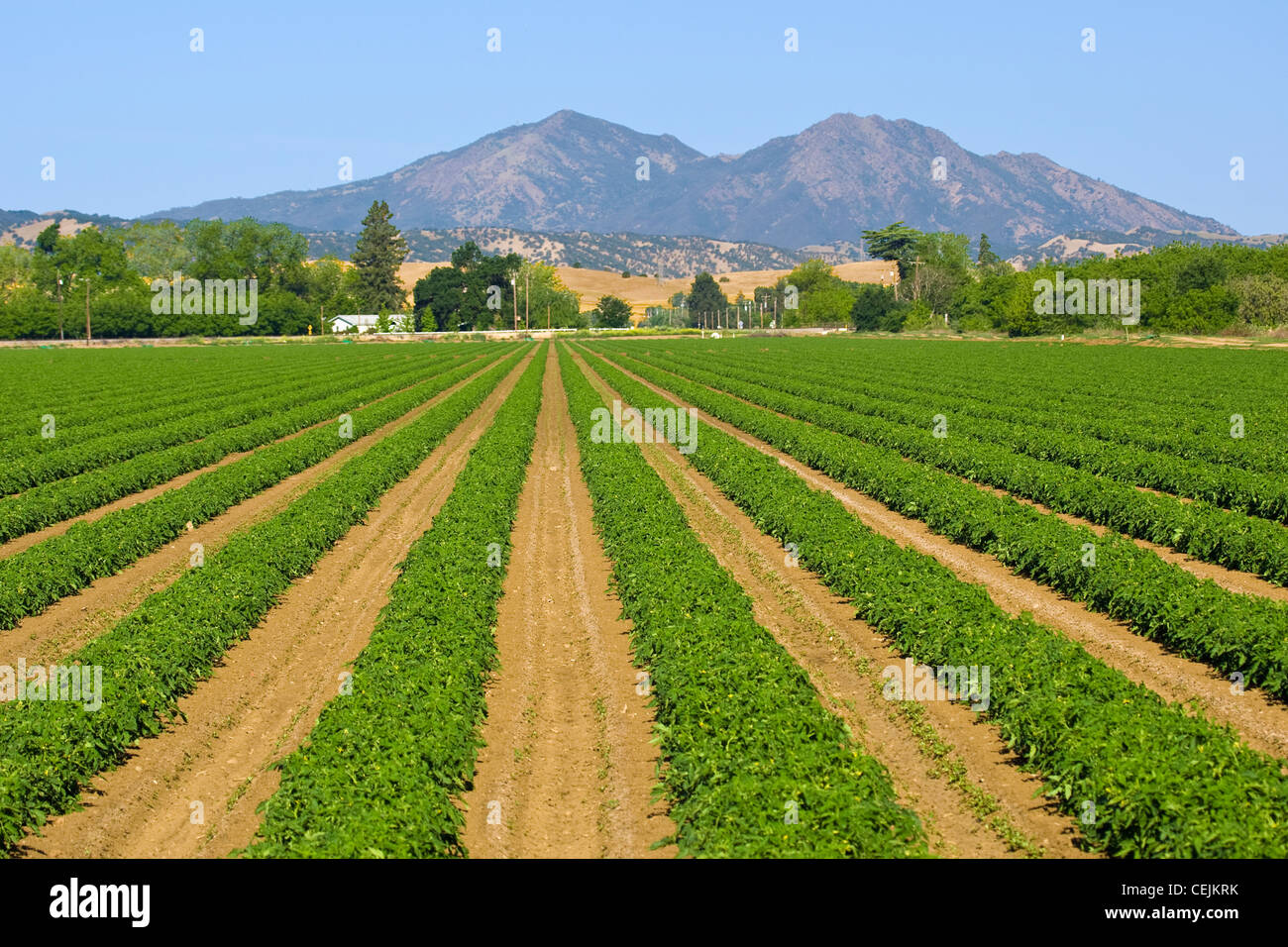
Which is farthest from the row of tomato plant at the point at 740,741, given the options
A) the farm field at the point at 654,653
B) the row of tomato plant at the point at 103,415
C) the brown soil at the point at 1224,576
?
the row of tomato plant at the point at 103,415

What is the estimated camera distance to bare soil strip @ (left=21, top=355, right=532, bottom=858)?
855cm

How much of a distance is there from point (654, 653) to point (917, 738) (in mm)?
3171

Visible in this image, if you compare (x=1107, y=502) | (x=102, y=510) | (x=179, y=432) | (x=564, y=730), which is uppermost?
(x=179, y=432)

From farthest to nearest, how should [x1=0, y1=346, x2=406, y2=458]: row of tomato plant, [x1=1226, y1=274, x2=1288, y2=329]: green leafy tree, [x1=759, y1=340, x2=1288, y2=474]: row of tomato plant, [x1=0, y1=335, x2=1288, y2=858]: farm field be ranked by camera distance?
[x1=1226, y1=274, x2=1288, y2=329]: green leafy tree, [x1=0, y1=346, x2=406, y2=458]: row of tomato plant, [x1=759, y1=340, x2=1288, y2=474]: row of tomato plant, [x1=0, y1=335, x2=1288, y2=858]: farm field

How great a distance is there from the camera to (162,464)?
26.3 m

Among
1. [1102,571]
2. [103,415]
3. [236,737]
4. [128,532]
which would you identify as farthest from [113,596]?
[103,415]

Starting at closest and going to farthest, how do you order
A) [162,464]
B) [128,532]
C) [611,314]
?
[128,532], [162,464], [611,314]

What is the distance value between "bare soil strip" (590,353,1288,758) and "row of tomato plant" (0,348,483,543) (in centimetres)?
1571

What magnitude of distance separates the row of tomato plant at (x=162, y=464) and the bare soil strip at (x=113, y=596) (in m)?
2.93

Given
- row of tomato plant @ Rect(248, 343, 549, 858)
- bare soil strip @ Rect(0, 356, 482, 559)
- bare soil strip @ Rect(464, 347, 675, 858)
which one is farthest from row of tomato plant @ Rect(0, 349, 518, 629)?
bare soil strip @ Rect(464, 347, 675, 858)

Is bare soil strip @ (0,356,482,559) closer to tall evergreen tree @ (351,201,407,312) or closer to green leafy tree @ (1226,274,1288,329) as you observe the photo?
green leafy tree @ (1226,274,1288,329)

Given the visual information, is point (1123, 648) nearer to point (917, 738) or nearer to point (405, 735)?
point (917, 738)
